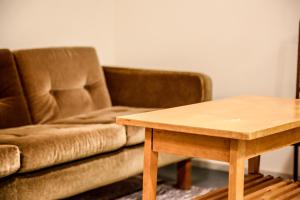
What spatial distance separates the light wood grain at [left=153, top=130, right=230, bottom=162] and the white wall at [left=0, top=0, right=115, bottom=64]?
1.66m

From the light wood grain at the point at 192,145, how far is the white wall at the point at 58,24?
65.4 inches

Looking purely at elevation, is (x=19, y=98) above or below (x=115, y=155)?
above

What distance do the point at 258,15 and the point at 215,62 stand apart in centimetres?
43

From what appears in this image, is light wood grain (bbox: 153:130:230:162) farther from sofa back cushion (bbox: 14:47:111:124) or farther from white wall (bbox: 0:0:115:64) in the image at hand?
white wall (bbox: 0:0:115:64)

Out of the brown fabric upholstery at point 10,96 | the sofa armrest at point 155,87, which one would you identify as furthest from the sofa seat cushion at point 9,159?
the sofa armrest at point 155,87

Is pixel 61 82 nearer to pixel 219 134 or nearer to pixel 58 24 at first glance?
pixel 58 24

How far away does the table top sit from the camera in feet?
7.11

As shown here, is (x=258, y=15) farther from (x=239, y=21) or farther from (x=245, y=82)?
(x=245, y=82)

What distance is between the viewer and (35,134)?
2801 millimetres

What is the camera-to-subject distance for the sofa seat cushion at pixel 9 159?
236 cm

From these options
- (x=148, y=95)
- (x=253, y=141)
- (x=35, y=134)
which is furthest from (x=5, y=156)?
(x=148, y=95)

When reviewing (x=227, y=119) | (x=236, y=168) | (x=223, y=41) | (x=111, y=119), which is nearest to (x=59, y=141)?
(x=111, y=119)

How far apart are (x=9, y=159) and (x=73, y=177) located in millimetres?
435

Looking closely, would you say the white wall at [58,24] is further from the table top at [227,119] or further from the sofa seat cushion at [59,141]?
the table top at [227,119]
